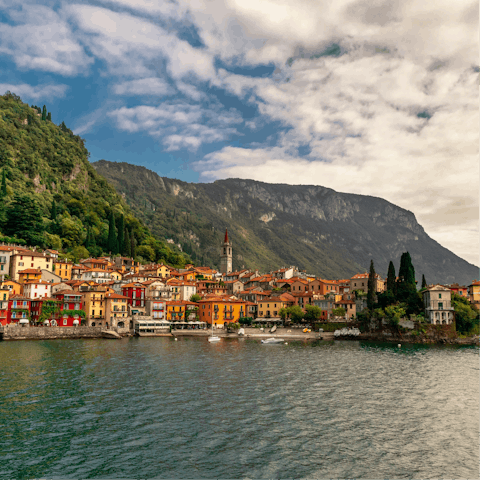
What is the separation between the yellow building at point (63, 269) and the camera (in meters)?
123

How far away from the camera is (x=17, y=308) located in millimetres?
96438

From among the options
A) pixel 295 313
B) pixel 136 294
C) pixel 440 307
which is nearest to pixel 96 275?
pixel 136 294

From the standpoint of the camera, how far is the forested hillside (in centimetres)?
13062

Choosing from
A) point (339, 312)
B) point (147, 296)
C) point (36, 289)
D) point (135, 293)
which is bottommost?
point (339, 312)

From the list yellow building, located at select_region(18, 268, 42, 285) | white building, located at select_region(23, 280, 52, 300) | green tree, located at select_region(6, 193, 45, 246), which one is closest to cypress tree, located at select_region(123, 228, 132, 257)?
green tree, located at select_region(6, 193, 45, 246)

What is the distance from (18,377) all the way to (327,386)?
1326 inches

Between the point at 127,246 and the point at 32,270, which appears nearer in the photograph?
the point at 32,270

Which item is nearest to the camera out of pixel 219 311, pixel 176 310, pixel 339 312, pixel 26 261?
pixel 26 261

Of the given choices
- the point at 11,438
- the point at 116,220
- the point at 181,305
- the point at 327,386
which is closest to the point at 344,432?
the point at 327,386

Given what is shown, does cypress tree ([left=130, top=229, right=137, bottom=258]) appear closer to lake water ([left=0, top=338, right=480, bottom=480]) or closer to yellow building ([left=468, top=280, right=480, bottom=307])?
lake water ([left=0, top=338, right=480, bottom=480])

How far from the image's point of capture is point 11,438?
28703mm

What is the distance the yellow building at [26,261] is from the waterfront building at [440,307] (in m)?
99.4

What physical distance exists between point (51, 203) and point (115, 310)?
7134 centimetres

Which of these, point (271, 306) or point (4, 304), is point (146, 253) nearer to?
point (271, 306)
